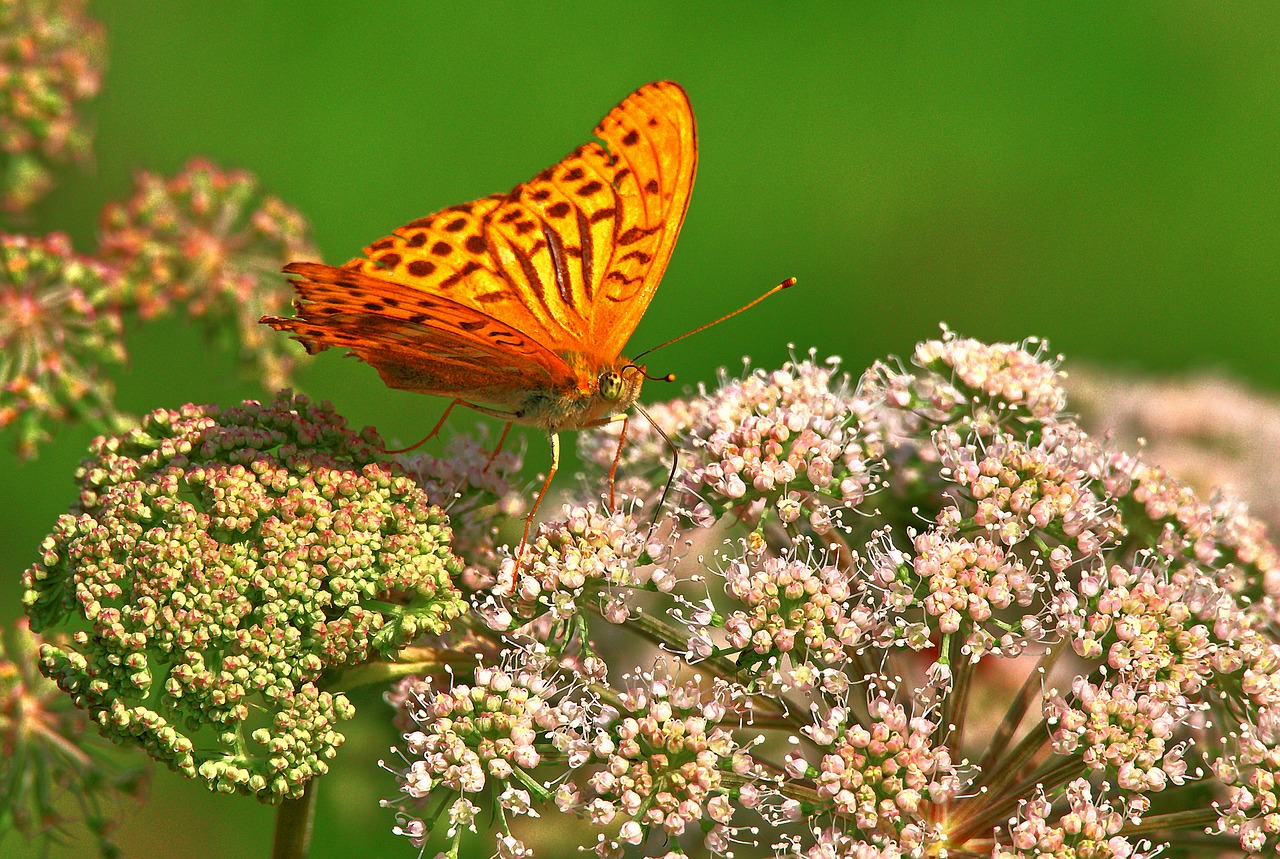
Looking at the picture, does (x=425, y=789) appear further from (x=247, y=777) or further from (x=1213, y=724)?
(x=1213, y=724)

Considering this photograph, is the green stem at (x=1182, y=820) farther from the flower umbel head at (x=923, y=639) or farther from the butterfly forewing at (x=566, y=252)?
the butterfly forewing at (x=566, y=252)

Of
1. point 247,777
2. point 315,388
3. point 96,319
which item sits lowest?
point 247,777

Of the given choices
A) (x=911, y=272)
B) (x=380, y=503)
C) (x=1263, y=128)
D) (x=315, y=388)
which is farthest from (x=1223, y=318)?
(x=380, y=503)

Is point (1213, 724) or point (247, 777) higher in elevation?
point (1213, 724)

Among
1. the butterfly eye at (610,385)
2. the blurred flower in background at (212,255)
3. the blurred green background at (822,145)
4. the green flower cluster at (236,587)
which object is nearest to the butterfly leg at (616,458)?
the butterfly eye at (610,385)

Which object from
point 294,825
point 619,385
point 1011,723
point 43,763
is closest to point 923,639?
point 1011,723
